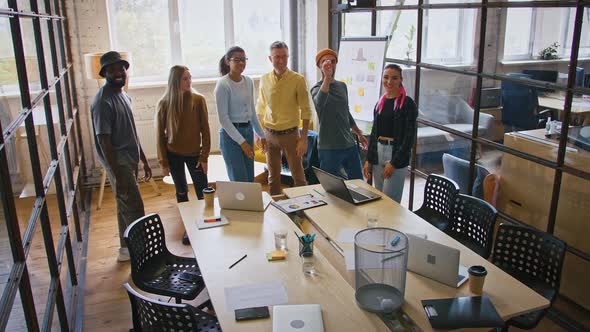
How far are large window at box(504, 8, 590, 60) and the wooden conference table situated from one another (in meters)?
1.39

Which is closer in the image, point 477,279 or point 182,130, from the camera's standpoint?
point 477,279

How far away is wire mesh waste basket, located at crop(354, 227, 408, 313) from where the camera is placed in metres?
2.21

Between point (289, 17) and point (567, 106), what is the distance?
4.27 meters

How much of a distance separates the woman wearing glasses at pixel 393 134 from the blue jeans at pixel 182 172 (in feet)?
4.53

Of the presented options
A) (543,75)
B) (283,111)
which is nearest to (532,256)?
(543,75)

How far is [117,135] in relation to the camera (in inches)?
147

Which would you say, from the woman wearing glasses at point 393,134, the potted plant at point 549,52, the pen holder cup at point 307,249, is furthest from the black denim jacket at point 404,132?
the pen holder cup at point 307,249

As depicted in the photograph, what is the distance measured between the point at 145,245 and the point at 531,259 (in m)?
2.18

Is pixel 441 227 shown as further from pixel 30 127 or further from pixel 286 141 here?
pixel 30 127

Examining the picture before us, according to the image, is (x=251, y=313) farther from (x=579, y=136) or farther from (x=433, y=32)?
(x=433, y=32)

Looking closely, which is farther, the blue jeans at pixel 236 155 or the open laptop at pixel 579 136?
the blue jeans at pixel 236 155

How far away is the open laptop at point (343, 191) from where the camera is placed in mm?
3315

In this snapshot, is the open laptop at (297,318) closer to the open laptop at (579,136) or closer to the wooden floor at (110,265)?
the wooden floor at (110,265)

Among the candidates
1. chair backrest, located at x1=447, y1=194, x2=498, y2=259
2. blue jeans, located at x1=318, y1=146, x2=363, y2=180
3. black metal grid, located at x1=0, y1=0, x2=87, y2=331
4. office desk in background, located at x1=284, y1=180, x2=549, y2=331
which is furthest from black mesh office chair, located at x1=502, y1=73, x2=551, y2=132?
black metal grid, located at x1=0, y1=0, x2=87, y2=331
